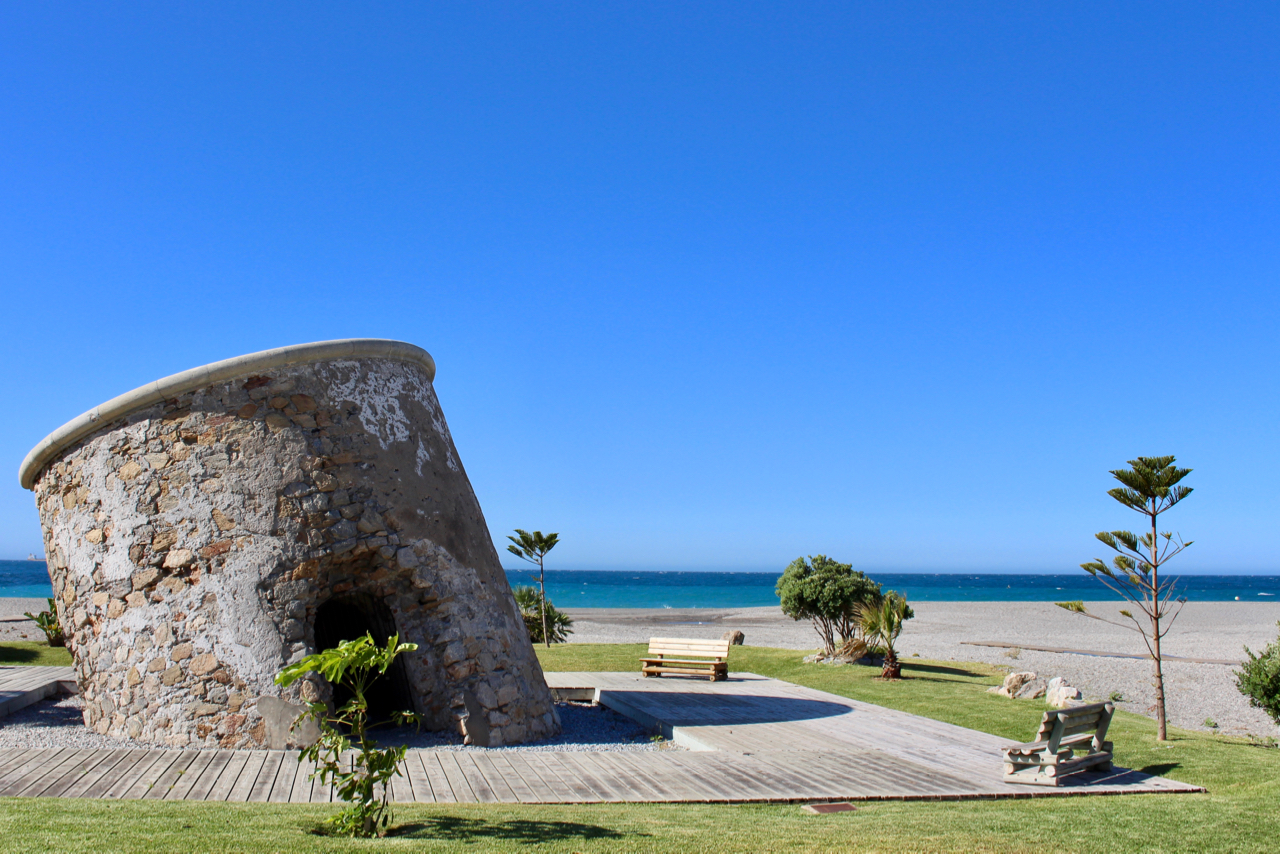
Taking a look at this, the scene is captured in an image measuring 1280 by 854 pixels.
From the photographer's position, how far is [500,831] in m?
5.48

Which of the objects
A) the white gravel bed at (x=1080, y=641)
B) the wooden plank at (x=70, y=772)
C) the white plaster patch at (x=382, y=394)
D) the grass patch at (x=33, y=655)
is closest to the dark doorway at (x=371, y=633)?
the white plaster patch at (x=382, y=394)

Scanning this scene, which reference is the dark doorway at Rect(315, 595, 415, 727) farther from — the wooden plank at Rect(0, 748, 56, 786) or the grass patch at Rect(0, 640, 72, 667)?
the grass patch at Rect(0, 640, 72, 667)

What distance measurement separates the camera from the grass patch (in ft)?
55.6

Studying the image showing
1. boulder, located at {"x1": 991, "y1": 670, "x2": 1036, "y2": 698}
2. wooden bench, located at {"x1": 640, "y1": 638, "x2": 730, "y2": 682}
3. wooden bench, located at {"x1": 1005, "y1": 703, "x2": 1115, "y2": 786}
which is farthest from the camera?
wooden bench, located at {"x1": 640, "y1": 638, "x2": 730, "y2": 682}

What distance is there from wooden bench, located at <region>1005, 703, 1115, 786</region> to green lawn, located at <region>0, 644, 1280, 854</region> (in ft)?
1.75

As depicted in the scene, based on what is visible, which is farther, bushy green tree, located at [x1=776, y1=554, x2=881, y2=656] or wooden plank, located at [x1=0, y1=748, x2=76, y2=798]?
bushy green tree, located at [x1=776, y1=554, x2=881, y2=656]

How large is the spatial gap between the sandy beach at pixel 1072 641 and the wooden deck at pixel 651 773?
26.2 feet

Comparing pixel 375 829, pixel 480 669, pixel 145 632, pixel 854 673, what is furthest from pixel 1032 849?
pixel 854 673

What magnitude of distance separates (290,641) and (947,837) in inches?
242

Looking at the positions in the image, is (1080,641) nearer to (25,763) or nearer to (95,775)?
(95,775)

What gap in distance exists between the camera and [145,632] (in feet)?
26.9

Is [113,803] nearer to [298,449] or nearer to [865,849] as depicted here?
[298,449]

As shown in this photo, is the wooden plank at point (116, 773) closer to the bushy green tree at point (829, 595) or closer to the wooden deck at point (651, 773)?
the wooden deck at point (651, 773)

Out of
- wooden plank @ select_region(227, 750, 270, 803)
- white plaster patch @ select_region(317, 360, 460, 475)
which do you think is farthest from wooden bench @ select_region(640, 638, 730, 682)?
wooden plank @ select_region(227, 750, 270, 803)
